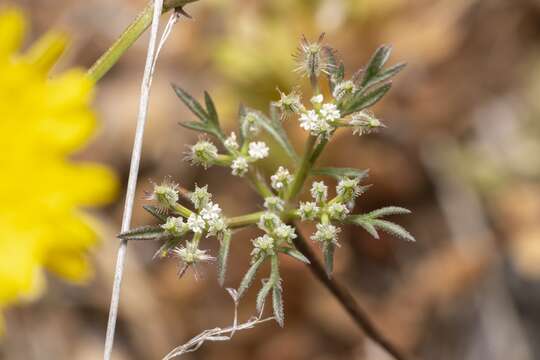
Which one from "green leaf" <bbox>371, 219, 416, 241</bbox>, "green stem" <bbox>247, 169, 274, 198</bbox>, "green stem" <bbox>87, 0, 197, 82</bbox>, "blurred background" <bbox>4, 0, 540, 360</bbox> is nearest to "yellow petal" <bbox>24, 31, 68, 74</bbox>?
"green stem" <bbox>87, 0, 197, 82</bbox>

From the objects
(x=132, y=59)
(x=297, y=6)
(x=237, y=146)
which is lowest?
(x=237, y=146)

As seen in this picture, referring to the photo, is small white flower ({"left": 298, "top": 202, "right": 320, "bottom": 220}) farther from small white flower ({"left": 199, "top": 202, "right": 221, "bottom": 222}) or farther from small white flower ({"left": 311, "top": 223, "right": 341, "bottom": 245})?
small white flower ({"left": 199, "top": 202, "right": 221, "bottom": 222})

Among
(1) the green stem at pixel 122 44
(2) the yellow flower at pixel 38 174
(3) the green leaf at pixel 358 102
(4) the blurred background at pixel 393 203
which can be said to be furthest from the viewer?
(4) the blurred background at pixel 393 203

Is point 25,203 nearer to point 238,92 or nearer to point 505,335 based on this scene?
point 238,92

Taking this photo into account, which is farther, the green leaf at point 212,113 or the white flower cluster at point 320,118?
the green leaf at point 212,113

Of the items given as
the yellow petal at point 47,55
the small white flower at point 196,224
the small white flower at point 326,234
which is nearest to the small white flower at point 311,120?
the small white flower at point 326,234

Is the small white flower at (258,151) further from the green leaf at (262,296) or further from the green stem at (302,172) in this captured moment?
the green leaf at (262,296)

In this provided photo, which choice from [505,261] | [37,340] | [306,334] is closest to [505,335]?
[505,261]

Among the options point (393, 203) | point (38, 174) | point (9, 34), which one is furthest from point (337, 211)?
point (393, 203)
